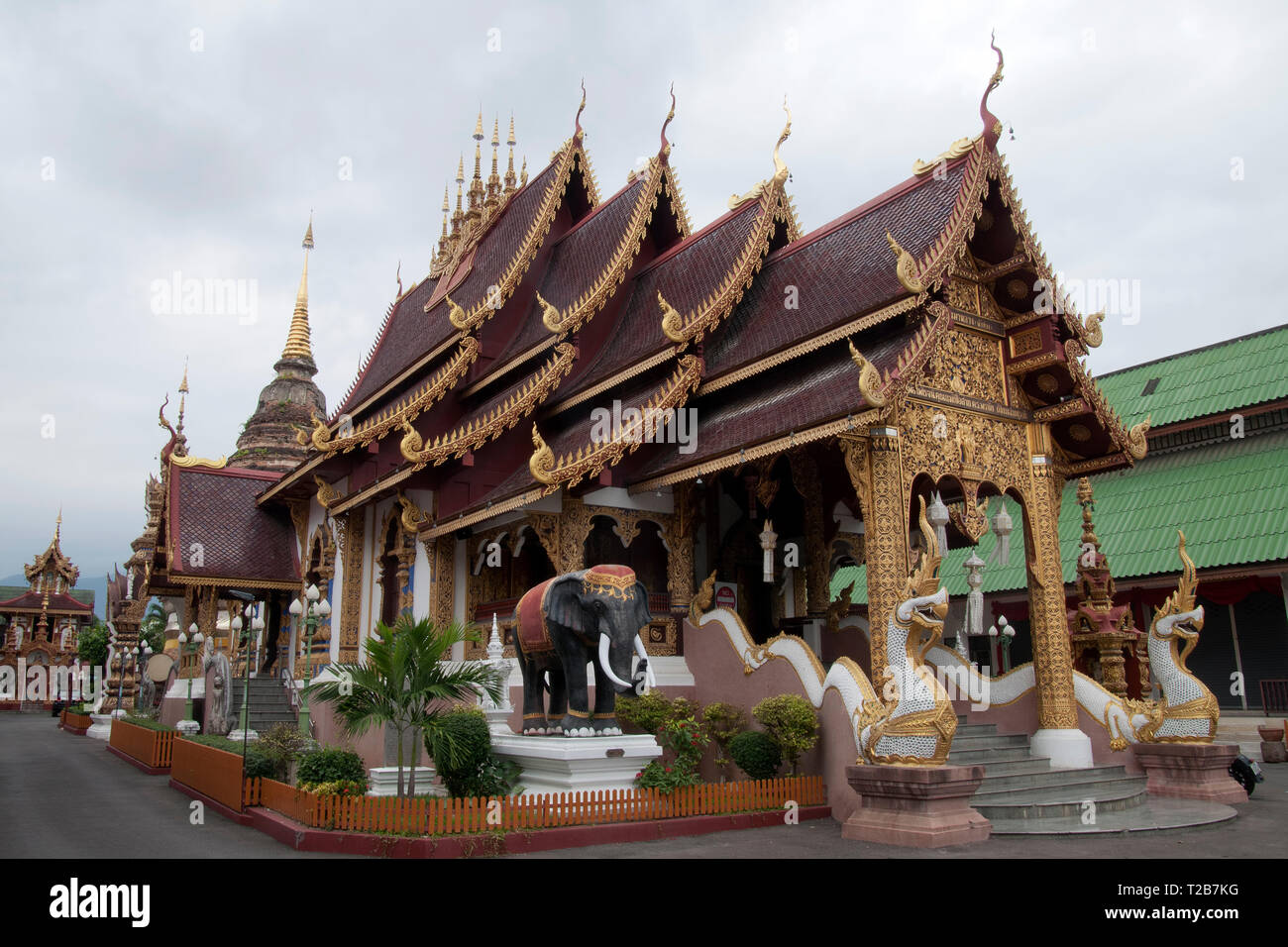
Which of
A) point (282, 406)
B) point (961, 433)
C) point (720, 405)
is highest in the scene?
point (282, 406)

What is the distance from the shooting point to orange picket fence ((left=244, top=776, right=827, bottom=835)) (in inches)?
321

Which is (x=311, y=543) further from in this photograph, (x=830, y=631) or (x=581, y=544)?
(x=830, y=631)

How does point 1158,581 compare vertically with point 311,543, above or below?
below

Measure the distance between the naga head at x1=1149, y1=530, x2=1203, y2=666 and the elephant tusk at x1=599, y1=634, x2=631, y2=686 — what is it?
244 inches

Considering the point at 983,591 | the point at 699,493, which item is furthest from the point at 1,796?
the point at 983,591

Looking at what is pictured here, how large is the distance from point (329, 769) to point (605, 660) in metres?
2.90

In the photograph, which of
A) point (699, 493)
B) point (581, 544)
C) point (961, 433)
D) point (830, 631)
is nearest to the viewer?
point (961, 433)

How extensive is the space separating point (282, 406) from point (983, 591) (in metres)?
23.5

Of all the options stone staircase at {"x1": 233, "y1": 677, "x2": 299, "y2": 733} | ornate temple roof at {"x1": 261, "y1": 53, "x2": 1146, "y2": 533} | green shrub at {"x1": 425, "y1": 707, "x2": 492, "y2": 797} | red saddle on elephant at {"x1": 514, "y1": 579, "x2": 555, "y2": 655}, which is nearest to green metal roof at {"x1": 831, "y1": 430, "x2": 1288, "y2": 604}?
ornate temple roof at {"x1": 261, "y1": 53, "x2": 1146, "y2": 533}

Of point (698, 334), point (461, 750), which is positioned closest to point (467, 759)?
point (461, 750)

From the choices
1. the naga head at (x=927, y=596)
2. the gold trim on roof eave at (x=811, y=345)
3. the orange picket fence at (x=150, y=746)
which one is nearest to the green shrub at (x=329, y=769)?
the naga head at (x=927, y=596)

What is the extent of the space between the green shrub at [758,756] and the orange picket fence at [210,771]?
5.27 metres

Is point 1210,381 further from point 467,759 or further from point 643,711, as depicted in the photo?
point 467,759

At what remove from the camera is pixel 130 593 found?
36594mm
